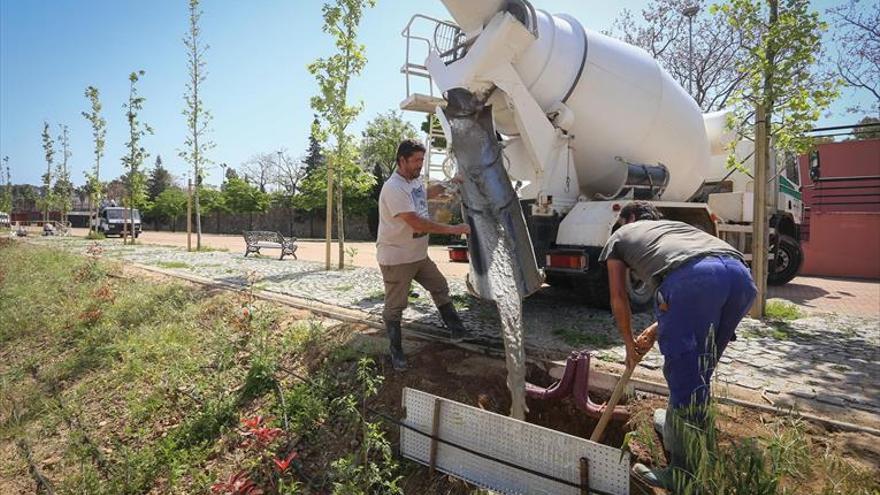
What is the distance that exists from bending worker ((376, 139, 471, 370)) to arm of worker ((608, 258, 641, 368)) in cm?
137

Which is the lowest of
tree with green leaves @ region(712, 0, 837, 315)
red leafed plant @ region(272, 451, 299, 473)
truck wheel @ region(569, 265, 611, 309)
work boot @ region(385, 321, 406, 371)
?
red leafed plant @ region(272, 451, 299, 473)

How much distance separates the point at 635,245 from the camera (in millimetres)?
2684

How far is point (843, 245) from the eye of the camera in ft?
43.5

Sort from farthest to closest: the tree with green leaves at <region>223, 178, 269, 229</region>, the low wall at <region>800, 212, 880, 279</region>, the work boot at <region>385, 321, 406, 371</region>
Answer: the tree with green leaves at <region>223, 178, 269, 229</region> → the low wall at <region>800, 212, 880, 279</region> → the work boot at <region>385, 321, 406, 371</region>

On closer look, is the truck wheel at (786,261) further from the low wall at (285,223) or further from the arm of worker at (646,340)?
the low wall at (285,223)

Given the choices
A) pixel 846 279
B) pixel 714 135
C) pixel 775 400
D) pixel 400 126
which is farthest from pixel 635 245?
pixel 400 126

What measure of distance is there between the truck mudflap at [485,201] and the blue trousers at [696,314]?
202 cm

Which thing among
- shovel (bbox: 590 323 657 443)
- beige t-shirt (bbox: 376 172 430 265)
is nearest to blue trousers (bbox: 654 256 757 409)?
shovel (bbox: 590 323 657 443)

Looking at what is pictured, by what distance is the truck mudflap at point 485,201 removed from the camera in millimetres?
4602

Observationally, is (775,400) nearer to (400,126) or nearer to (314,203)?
(314,203)

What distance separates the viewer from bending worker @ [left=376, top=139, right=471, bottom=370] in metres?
3.75

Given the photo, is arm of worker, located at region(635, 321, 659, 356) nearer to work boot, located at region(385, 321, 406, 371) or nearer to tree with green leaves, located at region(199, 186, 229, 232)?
work boot, located at region(385, 321, 406, 371)

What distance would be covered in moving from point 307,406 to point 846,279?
48.2 ft

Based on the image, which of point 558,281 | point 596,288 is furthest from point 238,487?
point 558,281
